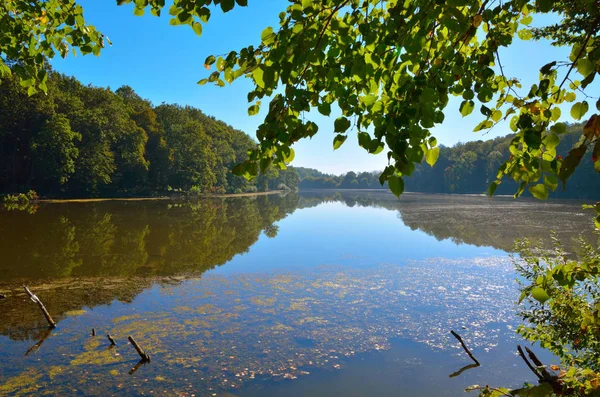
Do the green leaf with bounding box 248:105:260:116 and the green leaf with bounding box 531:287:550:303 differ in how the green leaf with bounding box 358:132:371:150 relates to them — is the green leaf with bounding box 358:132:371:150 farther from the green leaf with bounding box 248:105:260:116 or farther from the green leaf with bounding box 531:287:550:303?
the green leaf with bounding box 531:287:550:303

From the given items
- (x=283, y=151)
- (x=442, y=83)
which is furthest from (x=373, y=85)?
(x=283, y=151)

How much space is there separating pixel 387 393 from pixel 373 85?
18.0 ft

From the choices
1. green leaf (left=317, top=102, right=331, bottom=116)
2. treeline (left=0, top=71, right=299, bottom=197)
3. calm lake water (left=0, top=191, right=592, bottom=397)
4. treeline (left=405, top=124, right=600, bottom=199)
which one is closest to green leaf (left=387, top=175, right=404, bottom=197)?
green leaf (left=317, top=102, right=331, bottom=116)

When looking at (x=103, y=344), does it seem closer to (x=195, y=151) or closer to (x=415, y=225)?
(x=415, y=225)

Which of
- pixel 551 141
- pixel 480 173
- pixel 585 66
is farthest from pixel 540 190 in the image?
pixel 480 173

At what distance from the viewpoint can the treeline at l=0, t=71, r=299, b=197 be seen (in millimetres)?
40188

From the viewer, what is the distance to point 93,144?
4553 centimetres

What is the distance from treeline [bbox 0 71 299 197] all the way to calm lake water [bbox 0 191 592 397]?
54.7ft

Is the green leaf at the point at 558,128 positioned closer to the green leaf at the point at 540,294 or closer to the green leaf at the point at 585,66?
the green leaf at the point at 585,66

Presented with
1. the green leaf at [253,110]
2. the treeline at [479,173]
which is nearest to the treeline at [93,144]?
the green leaf at [253,110]

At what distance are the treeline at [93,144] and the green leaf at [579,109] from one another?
2896cm

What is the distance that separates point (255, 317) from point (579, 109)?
8.40 m

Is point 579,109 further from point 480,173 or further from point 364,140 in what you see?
point 480,173

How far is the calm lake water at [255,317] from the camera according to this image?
6.11 meters
